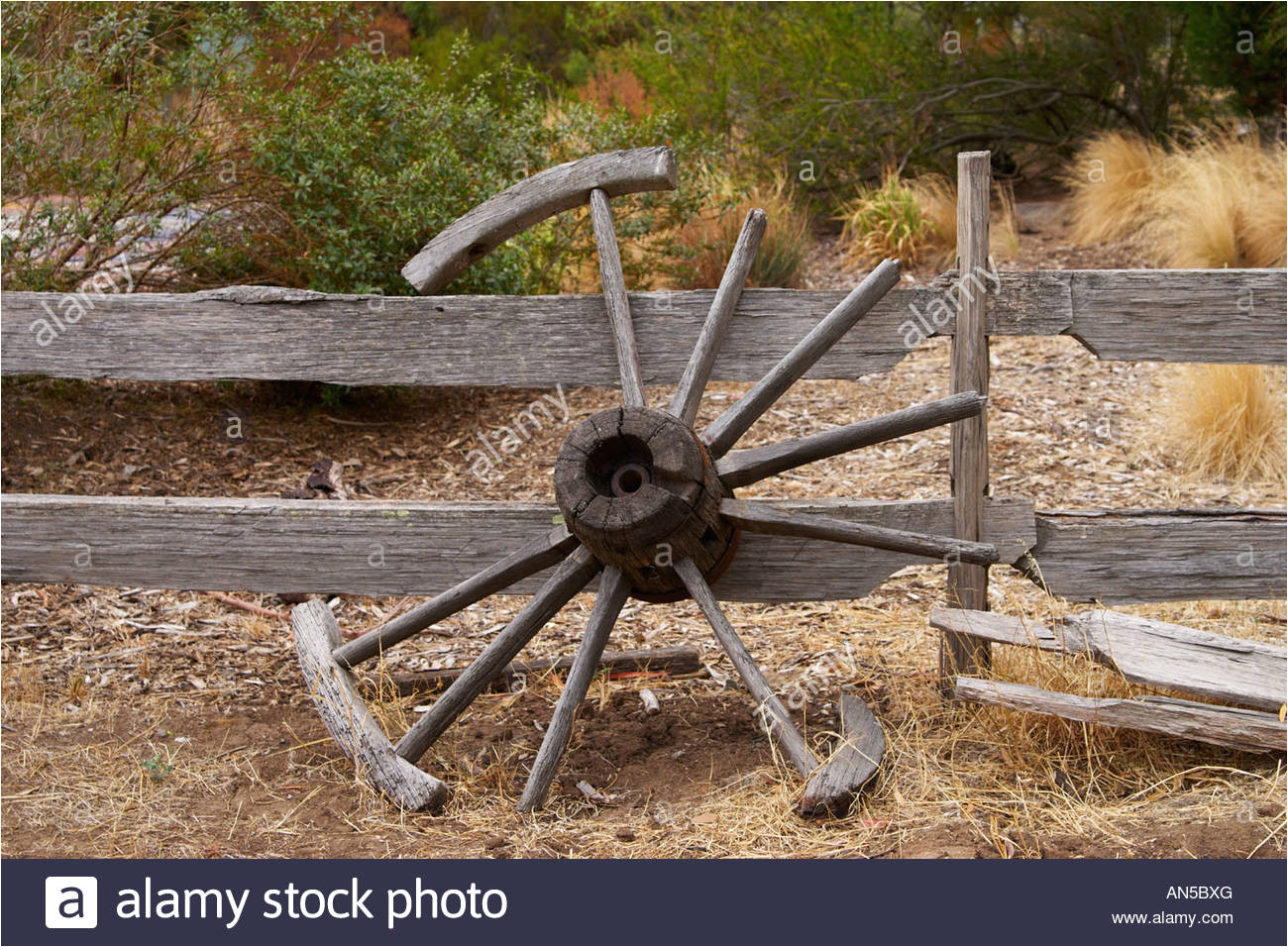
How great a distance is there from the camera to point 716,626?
3.20m

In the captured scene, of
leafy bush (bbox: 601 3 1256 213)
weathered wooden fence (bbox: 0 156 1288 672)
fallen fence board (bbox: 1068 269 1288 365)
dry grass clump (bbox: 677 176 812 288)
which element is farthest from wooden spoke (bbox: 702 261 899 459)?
leafy bush (bbox: 601 3 1256 213)

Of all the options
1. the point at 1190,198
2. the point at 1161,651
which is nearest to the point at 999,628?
the point at 1161,651

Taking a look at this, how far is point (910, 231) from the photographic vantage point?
818 cm

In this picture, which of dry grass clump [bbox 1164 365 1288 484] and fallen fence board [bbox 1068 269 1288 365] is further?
dry grass clump [bbox 1164 365 1288 484]

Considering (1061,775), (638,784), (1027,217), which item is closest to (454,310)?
(638,784)

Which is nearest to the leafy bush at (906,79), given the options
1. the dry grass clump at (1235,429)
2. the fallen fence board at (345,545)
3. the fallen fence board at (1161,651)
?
the dry grass clump at (1235,429)

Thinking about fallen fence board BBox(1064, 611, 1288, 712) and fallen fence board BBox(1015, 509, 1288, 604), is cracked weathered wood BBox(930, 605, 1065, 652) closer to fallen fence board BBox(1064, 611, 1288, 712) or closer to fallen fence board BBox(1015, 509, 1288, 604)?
fallen fence board BBox(1064, 611, 1288, 712)

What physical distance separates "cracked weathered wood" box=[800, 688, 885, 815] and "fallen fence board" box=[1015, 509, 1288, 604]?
0.72 meters

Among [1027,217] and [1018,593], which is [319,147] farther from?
[1027,217]

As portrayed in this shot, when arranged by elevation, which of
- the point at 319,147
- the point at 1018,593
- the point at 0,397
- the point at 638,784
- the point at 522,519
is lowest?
the point at 638,784

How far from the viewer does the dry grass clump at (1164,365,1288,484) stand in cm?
555

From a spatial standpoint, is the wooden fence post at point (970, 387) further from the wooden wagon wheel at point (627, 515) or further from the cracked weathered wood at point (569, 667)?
the cracked weathered wood at point (569, 667)

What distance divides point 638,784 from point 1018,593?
203 cm

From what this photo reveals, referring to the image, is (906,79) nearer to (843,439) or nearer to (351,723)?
(843,439)
